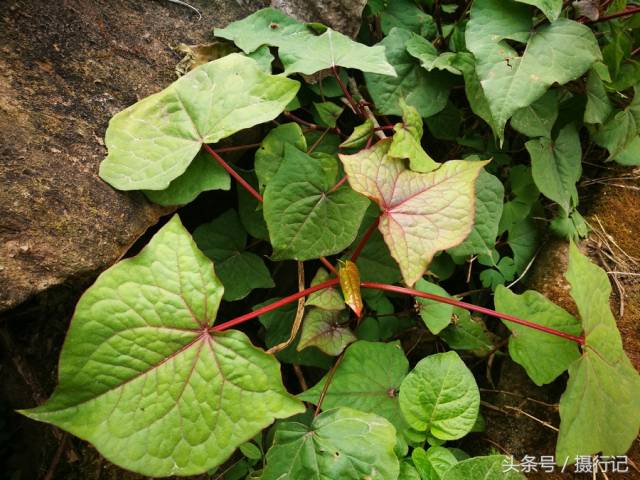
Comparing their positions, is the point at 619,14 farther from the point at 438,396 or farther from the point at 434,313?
the point at 438,396

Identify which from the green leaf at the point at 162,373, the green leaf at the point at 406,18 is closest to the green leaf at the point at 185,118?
the green leaf at the point at 162,373

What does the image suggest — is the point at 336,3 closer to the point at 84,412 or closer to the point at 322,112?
the point at 322,112

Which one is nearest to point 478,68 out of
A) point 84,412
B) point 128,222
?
point 128,222

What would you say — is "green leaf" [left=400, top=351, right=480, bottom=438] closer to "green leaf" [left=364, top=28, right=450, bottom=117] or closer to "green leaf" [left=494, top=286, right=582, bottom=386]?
"green leaf" [left=494, top=286, right=582, bottom=386]

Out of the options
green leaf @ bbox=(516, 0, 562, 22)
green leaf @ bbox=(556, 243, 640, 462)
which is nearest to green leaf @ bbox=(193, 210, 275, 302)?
green leaf @ bbox=(556, 243, 640, 462)

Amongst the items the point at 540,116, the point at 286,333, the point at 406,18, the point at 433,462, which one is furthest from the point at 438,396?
the point at 406,18
